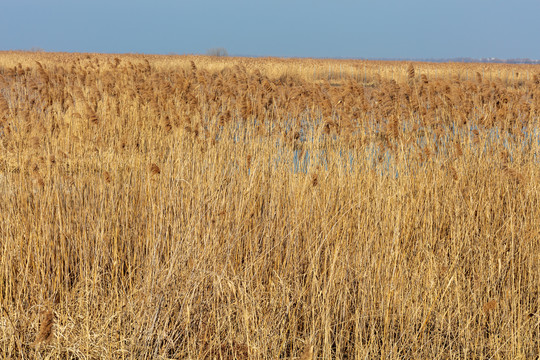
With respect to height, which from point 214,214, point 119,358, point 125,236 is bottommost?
point 119,358

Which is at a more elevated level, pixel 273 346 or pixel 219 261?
pixel 219 261

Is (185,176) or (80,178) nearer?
(80,178)

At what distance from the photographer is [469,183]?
181 inches

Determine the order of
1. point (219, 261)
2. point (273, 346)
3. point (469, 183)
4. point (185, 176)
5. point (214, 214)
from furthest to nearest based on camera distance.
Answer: point (469, 183) < point (185, 176) < point (214, 214) < point (219, 261) < point (273, 346)

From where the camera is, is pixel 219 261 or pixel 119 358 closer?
pixel 119 358

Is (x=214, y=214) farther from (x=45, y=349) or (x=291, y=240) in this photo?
(x=45, y=349)

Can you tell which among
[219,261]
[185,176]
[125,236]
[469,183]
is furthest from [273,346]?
[469,183]

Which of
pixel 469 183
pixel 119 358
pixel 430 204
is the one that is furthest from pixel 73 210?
pixel 469 183

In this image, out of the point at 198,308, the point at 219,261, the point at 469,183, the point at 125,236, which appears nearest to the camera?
the point at 198,308

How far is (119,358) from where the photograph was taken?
2609 mm

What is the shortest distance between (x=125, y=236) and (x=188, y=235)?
Answer: 0.83m

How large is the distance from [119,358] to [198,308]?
45 cm

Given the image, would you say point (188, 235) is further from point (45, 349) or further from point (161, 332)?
point (45, 349)

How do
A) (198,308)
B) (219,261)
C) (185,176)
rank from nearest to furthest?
1. (198,308)
2. (219,261)
3. (185,176)
